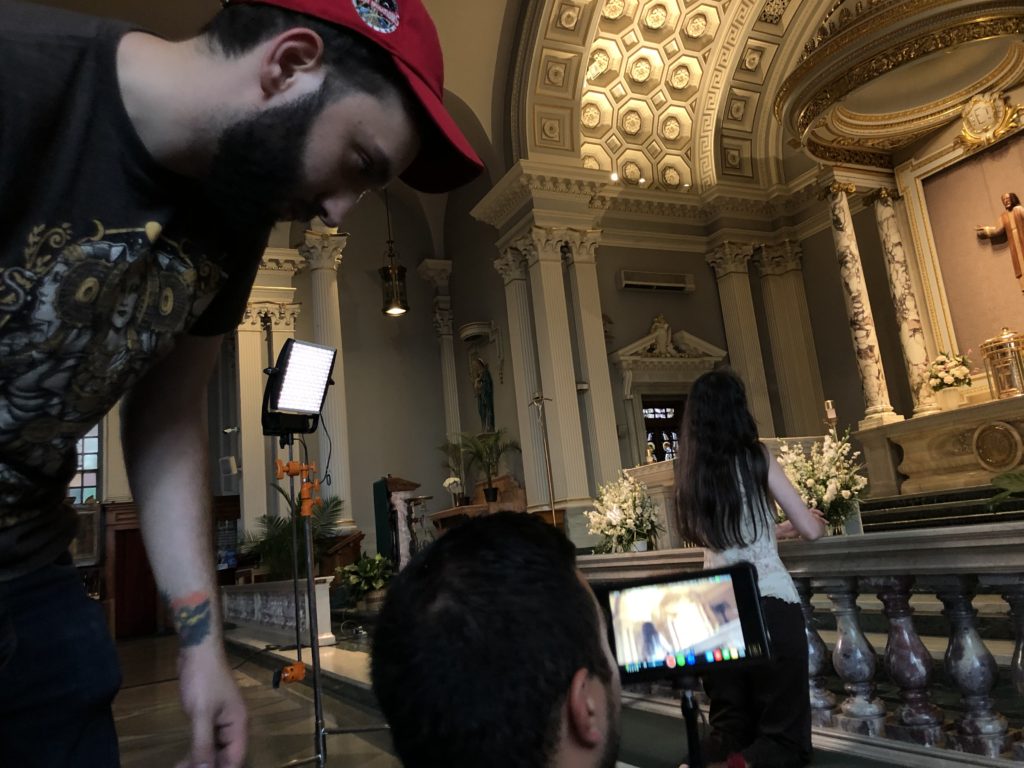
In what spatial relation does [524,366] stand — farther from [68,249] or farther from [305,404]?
[68,249]

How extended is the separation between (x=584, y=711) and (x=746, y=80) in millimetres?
16586

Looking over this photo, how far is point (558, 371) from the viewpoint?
42.6ft

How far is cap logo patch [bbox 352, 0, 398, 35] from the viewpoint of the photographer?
1.02 meters

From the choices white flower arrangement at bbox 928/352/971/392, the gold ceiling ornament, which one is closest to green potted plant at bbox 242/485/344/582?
white flower arrangement at bbox 928/352/971/392

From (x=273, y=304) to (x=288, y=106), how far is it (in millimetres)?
14603

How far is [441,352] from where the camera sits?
58.4 ft

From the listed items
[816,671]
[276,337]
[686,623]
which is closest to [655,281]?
[276,337]

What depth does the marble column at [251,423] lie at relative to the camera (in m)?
14.1

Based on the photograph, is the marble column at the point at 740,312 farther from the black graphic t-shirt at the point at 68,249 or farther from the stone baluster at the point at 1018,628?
the black graphic t-shirt at the point at 68,249

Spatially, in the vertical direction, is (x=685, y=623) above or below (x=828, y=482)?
below

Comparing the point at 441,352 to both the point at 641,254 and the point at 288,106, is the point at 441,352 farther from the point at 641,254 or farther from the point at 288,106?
the point at 288,106

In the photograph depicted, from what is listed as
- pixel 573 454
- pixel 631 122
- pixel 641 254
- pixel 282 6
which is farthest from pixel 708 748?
pixel 631 122

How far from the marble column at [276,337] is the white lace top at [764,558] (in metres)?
12.5

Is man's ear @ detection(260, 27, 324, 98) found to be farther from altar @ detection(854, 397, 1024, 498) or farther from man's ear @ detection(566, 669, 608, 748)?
altar @ detection(854, 397, 1024, 498)
